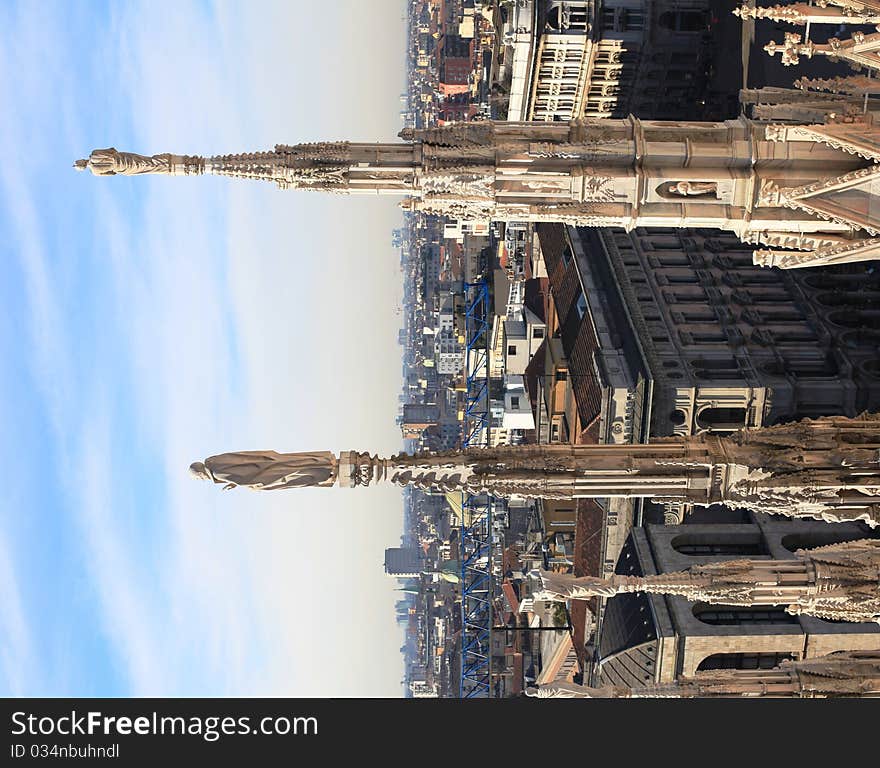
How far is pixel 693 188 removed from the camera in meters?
21.6

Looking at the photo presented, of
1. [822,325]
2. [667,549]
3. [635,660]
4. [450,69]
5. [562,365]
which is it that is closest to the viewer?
[635,660]

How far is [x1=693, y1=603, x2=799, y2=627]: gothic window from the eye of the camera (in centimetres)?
4459

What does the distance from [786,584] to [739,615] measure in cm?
2358

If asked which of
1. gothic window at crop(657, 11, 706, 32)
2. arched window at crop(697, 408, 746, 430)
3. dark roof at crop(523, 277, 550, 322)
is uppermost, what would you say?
gothic window at crop(657, 11, 706, 32)

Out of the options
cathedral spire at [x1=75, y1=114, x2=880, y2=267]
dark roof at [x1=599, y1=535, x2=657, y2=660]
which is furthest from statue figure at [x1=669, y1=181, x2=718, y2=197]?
dark roof at [x1=599, y1=535, x2=657, y2=660]

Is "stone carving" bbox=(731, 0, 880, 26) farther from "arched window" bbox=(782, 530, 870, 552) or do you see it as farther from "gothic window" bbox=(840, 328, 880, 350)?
"gothic window" bbox=(840, 328, 880, 350)

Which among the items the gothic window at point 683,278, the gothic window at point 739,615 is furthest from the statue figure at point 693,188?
the gothic window at point 683,278

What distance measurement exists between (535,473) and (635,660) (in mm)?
27748

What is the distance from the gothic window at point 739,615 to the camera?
4459 centimetres

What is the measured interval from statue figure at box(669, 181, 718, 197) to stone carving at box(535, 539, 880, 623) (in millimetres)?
8997

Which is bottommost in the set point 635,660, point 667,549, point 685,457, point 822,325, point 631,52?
point 635,660

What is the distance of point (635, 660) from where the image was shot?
149 feet
